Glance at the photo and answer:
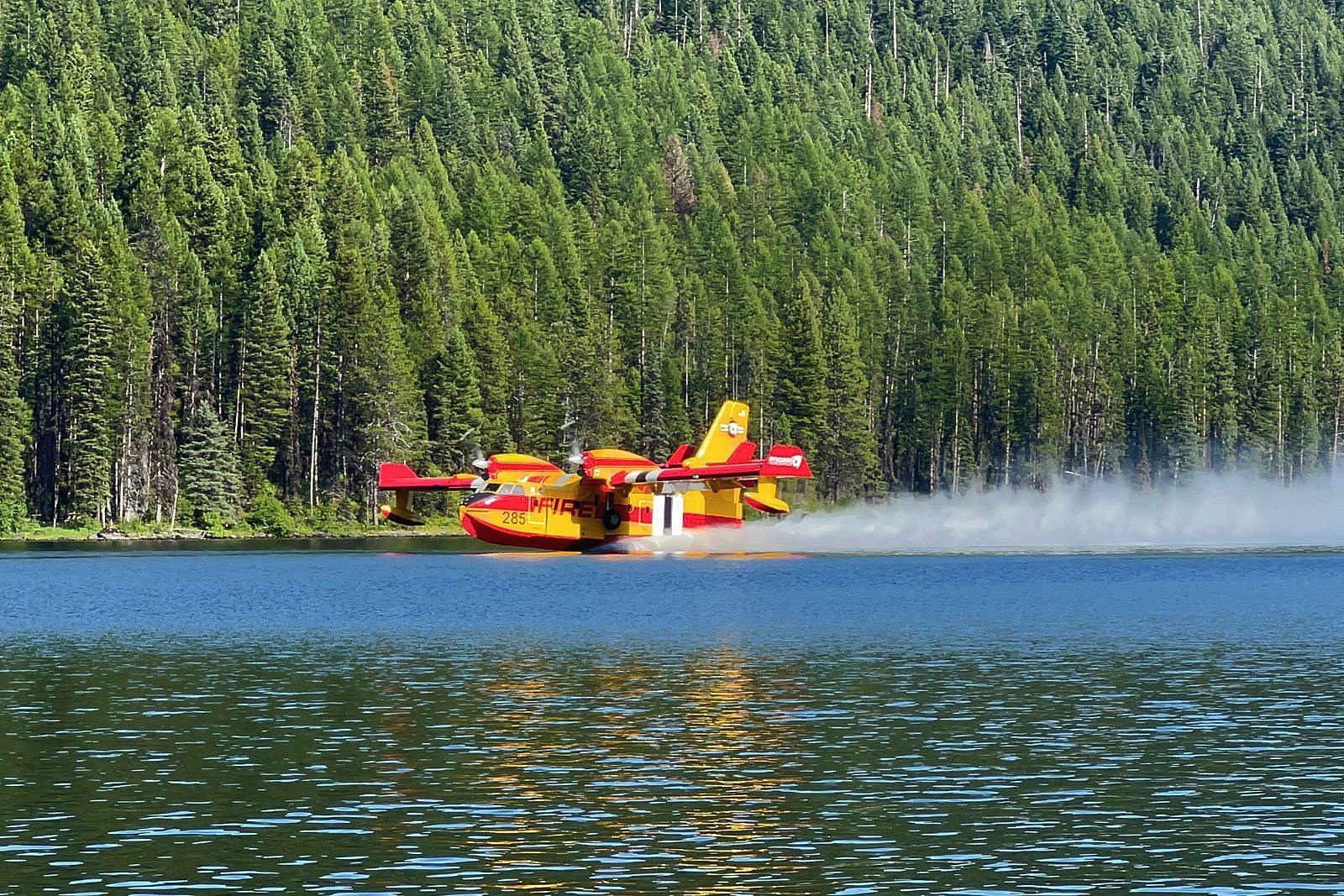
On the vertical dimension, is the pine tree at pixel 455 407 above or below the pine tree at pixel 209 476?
above

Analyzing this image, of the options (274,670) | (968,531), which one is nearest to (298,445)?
(968,531)

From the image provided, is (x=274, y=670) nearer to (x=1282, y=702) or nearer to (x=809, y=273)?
(x=1282, y=702)

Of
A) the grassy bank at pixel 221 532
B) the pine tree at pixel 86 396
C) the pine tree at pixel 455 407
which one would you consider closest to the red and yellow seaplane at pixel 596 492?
the grassy bank at pixel 221 532

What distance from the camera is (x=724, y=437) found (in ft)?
307

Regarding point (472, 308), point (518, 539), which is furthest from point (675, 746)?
point (472, 308)

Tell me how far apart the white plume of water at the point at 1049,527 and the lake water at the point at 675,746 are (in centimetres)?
3196

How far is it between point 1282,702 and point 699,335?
125m

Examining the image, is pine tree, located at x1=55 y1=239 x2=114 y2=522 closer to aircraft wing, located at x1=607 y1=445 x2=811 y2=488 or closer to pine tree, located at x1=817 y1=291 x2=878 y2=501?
aircraft wing, located at x1=607 y1=445 x2=811 y2=488

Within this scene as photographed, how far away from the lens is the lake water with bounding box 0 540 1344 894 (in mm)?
22625

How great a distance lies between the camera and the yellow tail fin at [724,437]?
9262 centimetres

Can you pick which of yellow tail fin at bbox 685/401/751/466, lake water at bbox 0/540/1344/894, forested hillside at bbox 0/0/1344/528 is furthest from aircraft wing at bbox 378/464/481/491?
forested hillside at bbox 0/0/1344/528

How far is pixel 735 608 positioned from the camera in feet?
195

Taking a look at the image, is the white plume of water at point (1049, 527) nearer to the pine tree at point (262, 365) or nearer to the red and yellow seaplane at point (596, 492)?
the red and yellow seaplane at point (596, 492)

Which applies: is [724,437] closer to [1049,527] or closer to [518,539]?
[518,539]
